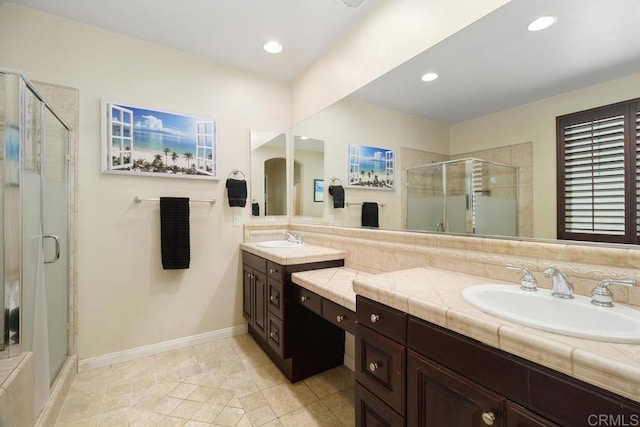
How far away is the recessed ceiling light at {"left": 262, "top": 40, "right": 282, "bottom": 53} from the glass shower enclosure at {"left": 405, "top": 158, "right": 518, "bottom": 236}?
157 centimetres

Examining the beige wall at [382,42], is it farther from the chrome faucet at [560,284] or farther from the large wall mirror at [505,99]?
the chrome faucet at [560,284]

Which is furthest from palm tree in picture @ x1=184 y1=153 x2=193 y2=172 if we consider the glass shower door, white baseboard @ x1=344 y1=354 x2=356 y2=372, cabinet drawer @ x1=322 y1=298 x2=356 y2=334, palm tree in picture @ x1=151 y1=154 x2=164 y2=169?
white baseboard @ x1=344 y1=354 x2=356 y2=372

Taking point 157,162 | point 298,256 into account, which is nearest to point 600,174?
point 298,256

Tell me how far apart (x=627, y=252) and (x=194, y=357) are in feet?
8.70

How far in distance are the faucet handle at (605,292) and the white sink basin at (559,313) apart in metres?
0.02

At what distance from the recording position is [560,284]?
37.8 inches

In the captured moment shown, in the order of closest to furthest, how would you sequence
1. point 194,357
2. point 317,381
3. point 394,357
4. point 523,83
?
point 394,357
point 523,83
point 317,381
point 194,357

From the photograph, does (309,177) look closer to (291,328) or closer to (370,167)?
(370,167)

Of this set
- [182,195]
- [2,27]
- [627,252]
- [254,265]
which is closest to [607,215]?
[627,252]

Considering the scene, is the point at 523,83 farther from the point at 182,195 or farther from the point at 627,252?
the point at 182,195

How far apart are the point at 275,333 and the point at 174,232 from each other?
117 centimetres

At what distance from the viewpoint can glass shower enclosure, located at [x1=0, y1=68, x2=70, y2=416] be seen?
4.19 ft

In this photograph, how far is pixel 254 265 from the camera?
236 cm

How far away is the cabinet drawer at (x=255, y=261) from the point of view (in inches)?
85.4
